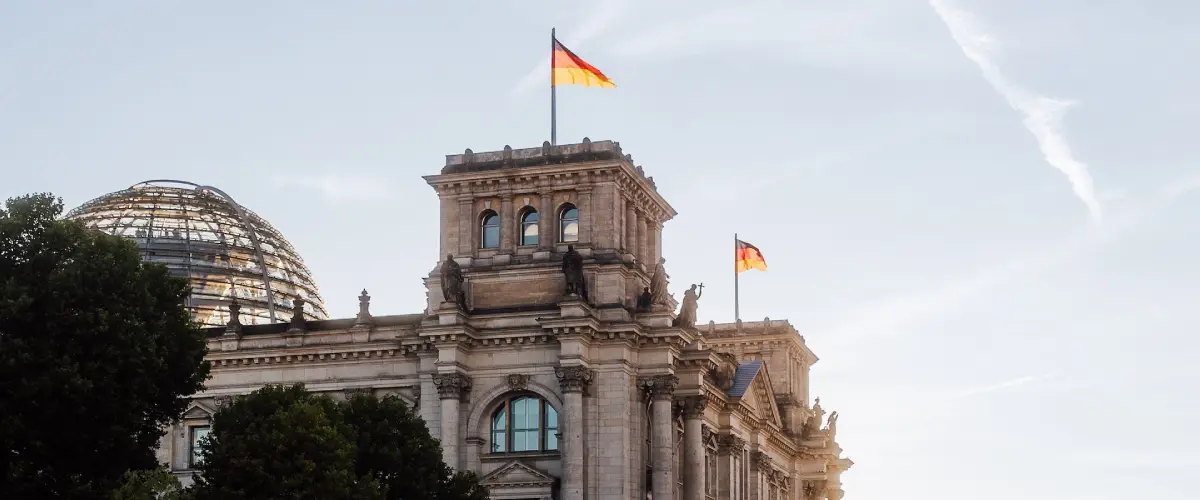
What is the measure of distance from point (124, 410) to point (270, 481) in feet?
18.0

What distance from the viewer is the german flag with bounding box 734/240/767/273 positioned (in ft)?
387

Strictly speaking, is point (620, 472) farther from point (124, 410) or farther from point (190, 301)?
point (190, 301)

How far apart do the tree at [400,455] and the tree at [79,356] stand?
343 inches

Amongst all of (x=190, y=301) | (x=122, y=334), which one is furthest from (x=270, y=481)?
(x=190, y=301)

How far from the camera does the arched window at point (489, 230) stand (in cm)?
9050

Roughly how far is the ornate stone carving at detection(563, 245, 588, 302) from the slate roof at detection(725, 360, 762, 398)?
51.4 feet

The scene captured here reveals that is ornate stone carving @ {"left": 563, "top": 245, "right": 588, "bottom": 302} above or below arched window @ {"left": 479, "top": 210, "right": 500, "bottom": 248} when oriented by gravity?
below

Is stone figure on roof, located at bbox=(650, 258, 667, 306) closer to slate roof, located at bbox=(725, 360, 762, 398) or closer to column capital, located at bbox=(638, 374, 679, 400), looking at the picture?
column capital, located at bbox=(638, 374, 679, 400)

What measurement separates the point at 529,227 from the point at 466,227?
2.64m

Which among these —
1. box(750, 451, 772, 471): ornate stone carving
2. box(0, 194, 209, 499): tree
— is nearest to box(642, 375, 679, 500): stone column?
box(750, 451, 772, 471): ornate stone carving

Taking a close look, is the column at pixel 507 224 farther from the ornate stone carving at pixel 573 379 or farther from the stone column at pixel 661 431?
the stone column at pixel 661 431

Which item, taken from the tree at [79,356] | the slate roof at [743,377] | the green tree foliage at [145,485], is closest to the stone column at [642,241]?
the slate roof at [743,377]

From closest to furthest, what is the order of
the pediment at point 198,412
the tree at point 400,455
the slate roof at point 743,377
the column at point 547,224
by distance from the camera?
the tree at point 400,455
the column at point 547,224
the pediment at point 198,412
the slate roof at point 743,377

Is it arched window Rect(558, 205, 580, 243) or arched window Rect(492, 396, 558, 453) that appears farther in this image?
arched window Rect(558, 205, 580, 243)
